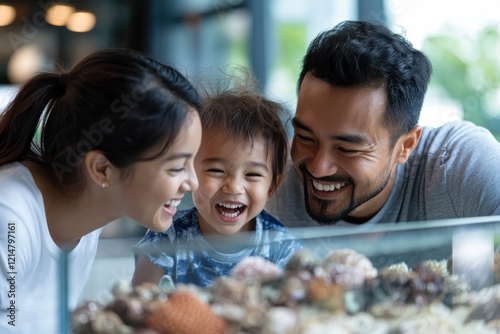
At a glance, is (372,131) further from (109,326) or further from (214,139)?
(109,326)

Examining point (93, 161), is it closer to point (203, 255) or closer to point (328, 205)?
point (203, 255)

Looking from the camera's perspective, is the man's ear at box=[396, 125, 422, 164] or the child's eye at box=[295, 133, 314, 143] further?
the man's ear at box=[396, 125, 422, 164]

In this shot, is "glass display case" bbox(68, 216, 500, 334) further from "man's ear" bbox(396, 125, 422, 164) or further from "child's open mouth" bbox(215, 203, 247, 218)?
"man's ear" bbox(396, 125, 422, 164)

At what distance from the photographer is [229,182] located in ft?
4.92

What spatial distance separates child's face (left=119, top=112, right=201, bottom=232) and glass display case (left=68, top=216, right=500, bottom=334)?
0.21 m

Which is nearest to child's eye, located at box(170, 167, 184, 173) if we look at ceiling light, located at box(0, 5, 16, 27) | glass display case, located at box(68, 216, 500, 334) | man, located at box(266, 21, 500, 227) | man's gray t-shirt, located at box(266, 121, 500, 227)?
glass display case, located at box(68, 216, 500, 334)

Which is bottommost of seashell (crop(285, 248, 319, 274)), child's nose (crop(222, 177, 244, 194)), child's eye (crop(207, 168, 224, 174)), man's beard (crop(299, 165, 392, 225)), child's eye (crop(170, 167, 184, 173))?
man's beard (crop(299, 165, 392, 225))

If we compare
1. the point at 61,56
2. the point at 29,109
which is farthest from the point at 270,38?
the point at 29,109

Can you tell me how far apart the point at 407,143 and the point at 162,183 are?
2.77 ft

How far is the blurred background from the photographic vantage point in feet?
12.2

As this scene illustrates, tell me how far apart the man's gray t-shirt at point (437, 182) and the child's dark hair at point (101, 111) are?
0.69 metres

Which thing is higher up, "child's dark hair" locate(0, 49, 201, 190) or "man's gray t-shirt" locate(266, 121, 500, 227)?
"child's dark hair" locate(0, 49, 201, 190)

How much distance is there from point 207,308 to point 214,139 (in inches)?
28.0

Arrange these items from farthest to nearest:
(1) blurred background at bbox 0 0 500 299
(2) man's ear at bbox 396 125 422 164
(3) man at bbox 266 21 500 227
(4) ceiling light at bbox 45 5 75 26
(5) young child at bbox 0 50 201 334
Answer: (4) ceiling light at bbox 45 5 75 26 < (1) blurred background at bbox 0 0 500 299 < (2) man's ear at bbox 396 125 422 164 < (3) man at bbox 266 21 500 227 < (5) young child at bbox 0 50 201 334
